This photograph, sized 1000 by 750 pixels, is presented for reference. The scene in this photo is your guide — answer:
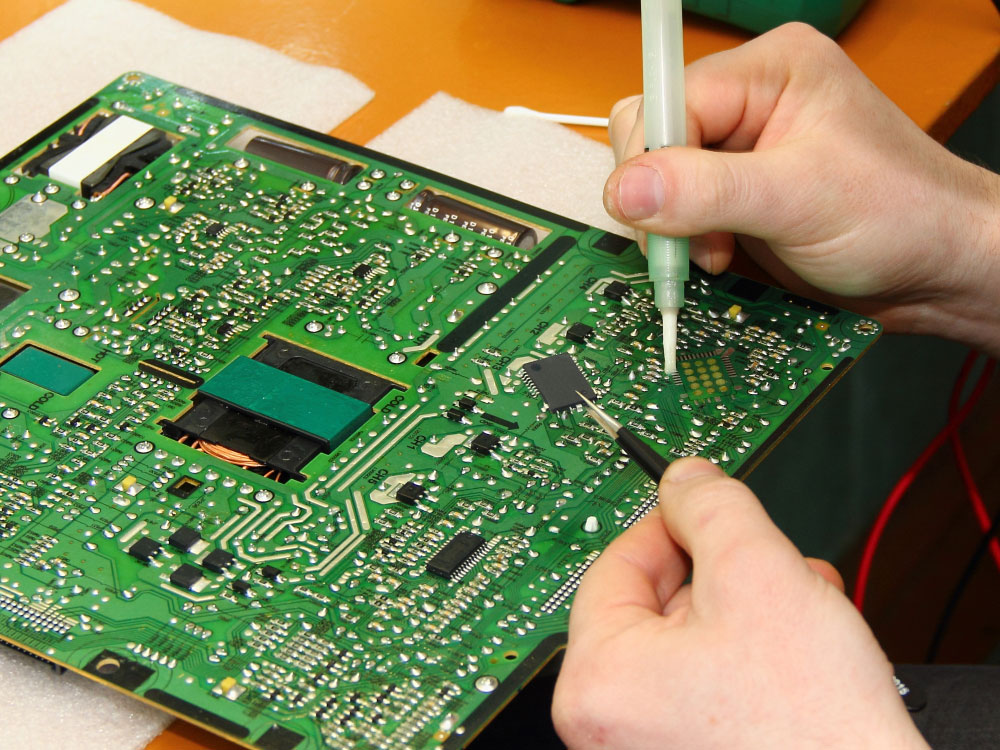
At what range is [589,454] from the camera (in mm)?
1386

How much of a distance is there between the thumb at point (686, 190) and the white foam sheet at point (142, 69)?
0.74 meters

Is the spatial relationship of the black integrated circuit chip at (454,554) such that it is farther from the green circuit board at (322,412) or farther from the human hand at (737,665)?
the human hand at (737,665)

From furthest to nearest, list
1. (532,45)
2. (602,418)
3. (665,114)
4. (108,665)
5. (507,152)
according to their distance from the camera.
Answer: (532,45), (507,152), (665,114), (602,418), (108,665)

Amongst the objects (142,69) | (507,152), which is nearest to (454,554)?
(507,152)

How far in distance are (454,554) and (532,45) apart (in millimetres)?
1155

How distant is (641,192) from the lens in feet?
4.76

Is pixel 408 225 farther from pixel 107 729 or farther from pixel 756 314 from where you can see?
pixel 107 729

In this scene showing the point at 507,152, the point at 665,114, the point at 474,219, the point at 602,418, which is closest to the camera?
the point at 602,418

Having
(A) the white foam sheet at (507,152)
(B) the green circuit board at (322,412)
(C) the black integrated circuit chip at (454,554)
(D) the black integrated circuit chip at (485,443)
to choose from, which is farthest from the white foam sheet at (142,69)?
(C) the black integrated circuit chip at (454,554)

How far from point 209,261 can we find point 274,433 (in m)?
0.32

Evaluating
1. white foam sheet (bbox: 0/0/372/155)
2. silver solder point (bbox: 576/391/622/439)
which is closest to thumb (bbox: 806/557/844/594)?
silver solder point (bbox: 576/391/622/439)

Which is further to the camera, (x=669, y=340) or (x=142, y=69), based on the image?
(x=142, y=69)

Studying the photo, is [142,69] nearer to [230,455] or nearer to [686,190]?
[230,455]

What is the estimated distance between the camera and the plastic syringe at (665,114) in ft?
4.83
